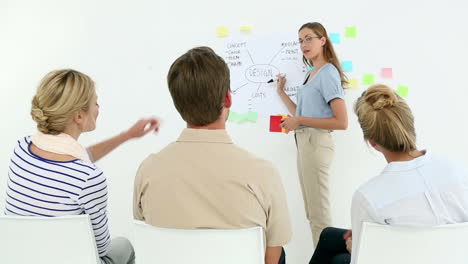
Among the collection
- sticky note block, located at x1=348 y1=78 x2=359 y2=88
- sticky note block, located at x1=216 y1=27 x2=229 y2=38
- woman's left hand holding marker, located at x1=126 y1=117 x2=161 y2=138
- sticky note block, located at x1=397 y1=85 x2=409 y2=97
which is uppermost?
sticky note block, located at x1=216 y1=27 x2=229 y2=38

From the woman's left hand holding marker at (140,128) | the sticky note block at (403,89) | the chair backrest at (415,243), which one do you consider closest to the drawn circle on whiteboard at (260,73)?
the sticky note block at (403,89)

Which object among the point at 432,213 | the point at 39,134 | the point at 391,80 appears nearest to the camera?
the point at 432,213

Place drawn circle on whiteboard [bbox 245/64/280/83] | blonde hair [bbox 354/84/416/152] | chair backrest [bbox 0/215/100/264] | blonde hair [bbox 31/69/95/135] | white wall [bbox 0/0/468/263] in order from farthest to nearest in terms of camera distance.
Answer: drawn circle on whiteboard [bbox 245/64/280/83] < white wall [bbox 0/0/468/263] < blonde hair [bbox 31/69/95/135] < blonde hair [bbox 354/84/416/152] < chair backrest [bbox 0/215/100/264]

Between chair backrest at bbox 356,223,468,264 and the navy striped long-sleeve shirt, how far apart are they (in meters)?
0.82

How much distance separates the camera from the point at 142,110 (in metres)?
2.83

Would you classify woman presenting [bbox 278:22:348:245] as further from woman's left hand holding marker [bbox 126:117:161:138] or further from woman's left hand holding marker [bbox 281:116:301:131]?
woman's left hand holding marker [bbox 126:117:161:138]

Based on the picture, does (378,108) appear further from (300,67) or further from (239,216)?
(300,67)

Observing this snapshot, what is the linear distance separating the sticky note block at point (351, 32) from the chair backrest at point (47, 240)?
6.37ft

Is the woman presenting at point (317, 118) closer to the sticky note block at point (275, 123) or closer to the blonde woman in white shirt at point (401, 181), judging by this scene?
the sticky note block at point (275, 123)

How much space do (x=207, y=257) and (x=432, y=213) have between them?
62 cm

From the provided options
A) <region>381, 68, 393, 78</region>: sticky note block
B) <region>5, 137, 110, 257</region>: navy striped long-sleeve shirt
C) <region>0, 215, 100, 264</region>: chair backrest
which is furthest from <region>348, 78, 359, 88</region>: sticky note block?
<region>0, 215, 100, 264</region>: chair backrest

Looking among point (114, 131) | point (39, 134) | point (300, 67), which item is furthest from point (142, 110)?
point (39, 134)

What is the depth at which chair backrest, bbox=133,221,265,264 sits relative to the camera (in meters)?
1.01

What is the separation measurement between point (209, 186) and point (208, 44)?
175 cm
